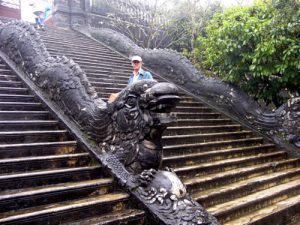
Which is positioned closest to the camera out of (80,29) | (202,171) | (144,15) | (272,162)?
(202,171)

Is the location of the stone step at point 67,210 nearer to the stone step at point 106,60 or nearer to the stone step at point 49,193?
the stone step at point 49,193

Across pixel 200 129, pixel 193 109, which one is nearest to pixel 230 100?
pixel 193 109

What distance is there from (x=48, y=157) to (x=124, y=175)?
91 centimetres

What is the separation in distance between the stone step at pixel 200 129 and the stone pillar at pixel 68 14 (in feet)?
31.0

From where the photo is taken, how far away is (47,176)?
12.0 ft

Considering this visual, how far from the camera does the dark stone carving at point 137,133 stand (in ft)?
11.4

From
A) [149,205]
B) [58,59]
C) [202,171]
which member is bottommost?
[202,171]

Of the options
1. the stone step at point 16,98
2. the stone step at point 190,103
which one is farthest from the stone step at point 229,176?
the stone step at point 16,98

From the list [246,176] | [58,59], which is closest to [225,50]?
[246,176]

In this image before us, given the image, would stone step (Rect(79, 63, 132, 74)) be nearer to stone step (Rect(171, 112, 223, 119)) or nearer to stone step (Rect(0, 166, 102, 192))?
stone step (Rect(171, 112, 223, 119))

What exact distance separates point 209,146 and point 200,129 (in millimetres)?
635

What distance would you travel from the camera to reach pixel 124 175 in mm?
3877

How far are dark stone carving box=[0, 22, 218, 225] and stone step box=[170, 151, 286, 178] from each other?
2.96ft

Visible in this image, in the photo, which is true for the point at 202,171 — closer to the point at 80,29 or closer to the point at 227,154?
the point at 227,154
